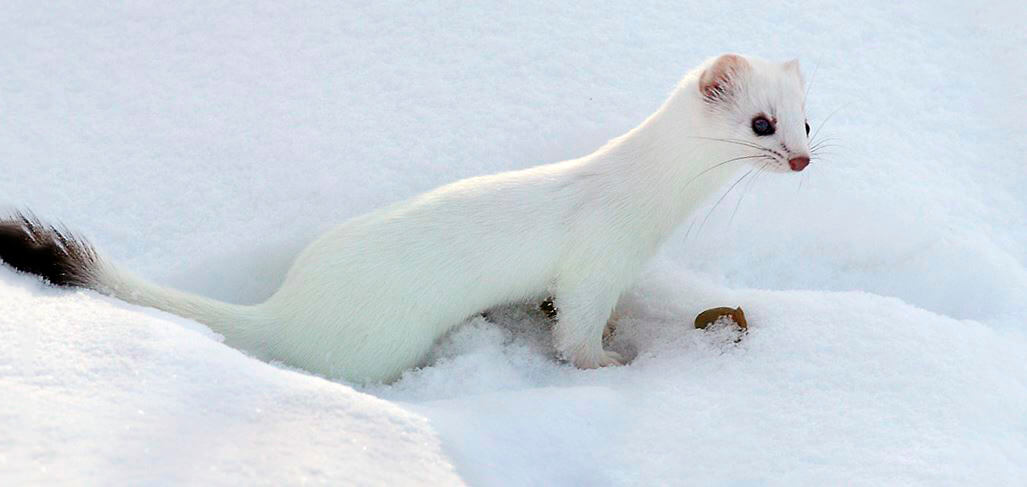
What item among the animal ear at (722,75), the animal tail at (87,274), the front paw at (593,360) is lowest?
the front paw at (593,360)

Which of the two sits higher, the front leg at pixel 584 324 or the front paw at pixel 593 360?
the front leg at pixel 584 324

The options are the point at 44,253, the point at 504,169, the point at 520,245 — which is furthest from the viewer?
the point at 504,169

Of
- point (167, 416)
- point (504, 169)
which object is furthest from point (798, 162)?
point (167, 416)

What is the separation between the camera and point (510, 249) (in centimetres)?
205

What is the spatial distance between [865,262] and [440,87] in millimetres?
1285

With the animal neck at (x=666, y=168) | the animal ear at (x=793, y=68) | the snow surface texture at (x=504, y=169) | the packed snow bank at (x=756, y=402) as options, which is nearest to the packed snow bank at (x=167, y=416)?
the snow surface texture at (x=504, y=169)

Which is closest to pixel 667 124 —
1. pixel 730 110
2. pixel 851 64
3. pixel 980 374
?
pixel 730 110

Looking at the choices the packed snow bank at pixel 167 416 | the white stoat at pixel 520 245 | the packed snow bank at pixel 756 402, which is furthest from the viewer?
the white stoat at pixel 520 245

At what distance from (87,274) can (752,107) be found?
1.43m

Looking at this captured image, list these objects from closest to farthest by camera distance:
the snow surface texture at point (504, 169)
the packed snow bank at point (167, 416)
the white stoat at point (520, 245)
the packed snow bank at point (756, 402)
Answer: the packed snow bank at point (167, 416), the snow surface texture at point (504, 169), the packed snow bank at point (756, 402), the white stoat at point (520, 245)

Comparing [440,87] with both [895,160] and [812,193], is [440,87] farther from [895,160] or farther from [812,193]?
[895,160]

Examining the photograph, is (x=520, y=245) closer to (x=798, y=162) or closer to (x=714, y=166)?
(x=714, y=166)

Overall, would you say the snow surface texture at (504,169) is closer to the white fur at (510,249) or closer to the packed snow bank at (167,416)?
the packed snow bank at (167,416)

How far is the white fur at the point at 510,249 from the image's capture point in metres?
1.96
